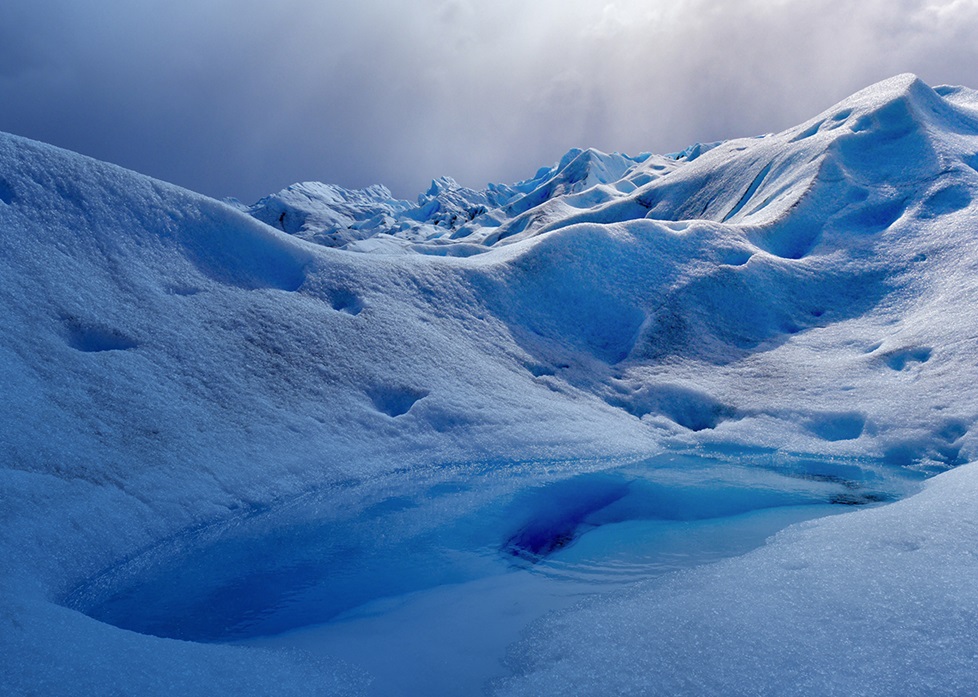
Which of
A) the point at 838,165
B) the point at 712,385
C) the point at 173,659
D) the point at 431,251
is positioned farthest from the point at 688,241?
the point at 431,251

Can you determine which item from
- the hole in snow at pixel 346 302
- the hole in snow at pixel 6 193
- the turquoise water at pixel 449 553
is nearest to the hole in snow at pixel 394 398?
the turquoise water at pixel 449 553

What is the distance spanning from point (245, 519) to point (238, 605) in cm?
97

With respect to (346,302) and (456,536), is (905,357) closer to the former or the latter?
(456,536)

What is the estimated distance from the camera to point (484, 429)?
6.54 meters

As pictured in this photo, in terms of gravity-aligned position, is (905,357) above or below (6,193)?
below

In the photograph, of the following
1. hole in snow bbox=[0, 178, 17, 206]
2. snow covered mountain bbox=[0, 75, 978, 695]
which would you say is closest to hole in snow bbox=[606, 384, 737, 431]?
snow covered mountain bbox=[0, 75, 978, 695]

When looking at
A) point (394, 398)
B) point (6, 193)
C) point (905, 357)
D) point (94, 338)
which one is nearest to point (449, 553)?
point (394, 398)

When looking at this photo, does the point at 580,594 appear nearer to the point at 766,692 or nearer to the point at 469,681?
the point at 469,681

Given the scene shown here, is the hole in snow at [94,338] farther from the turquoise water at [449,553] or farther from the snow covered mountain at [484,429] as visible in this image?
the turquoise water at [449,553]

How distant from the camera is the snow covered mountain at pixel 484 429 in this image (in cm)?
303

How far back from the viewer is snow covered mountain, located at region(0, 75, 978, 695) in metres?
3.03

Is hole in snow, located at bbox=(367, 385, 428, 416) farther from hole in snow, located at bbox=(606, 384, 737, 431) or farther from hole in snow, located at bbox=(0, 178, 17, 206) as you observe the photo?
hole in snow, located at bbox=(0, 178, 17, 206)

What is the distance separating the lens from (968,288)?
8.70 metres

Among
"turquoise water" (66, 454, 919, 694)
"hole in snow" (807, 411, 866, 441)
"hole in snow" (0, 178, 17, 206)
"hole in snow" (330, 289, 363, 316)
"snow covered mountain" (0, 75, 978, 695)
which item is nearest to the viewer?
"snow covered mountain" (0, 75, 978, 695)
